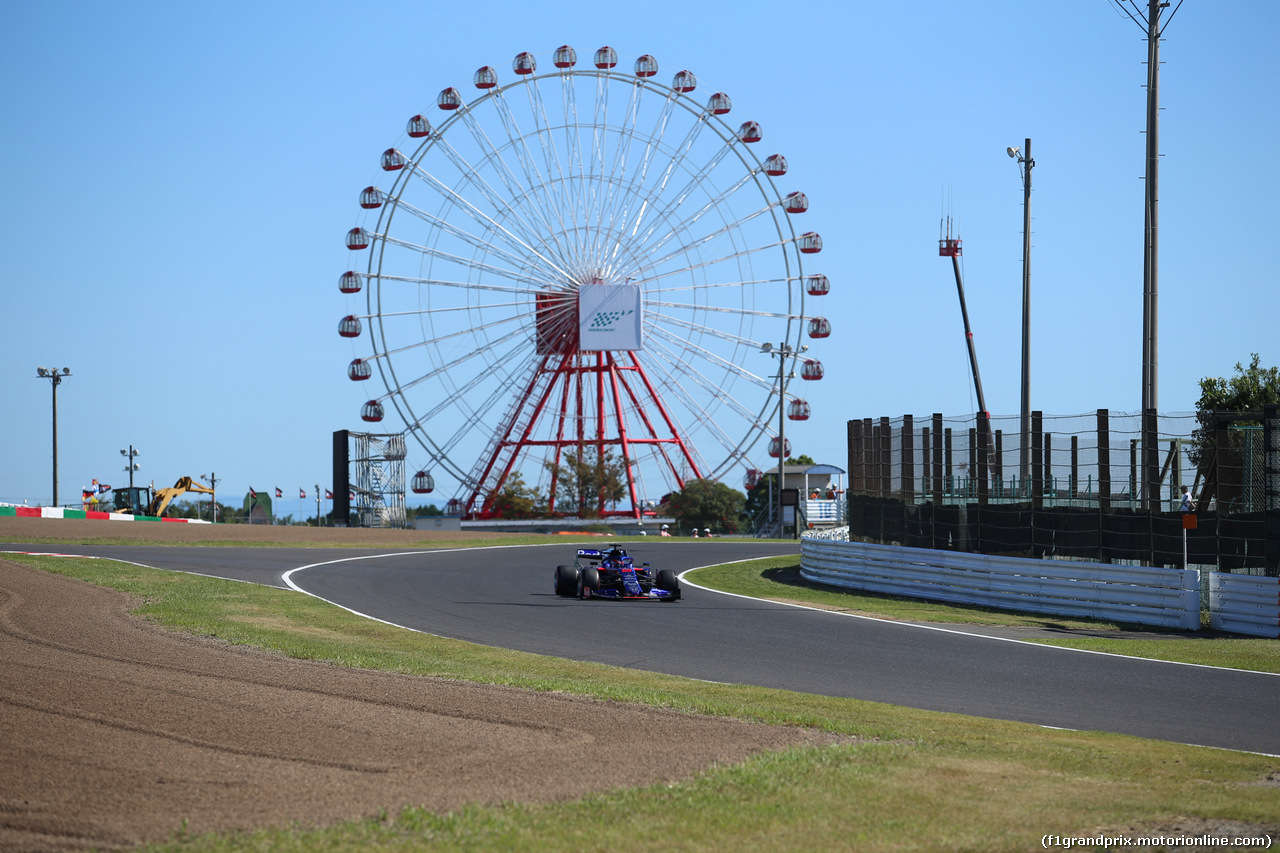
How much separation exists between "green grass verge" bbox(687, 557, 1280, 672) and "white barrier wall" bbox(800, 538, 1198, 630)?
0.30 meters

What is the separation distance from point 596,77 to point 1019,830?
162ft

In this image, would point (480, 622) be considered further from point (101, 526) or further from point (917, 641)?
point (101, 526)

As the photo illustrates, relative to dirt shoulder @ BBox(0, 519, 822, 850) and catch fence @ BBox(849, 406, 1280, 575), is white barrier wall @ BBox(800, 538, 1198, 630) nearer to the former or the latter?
catch fence @ BBox(849, 406, 1280, 575)

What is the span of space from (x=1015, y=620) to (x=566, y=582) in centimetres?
763

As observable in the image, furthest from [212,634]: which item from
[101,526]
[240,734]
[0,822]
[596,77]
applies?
[596,77]

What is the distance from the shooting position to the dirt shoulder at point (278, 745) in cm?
606

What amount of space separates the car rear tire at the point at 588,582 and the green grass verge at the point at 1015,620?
2966 millimetres

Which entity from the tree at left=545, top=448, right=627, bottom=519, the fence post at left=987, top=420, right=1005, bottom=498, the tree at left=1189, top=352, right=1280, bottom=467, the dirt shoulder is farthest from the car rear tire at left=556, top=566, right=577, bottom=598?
the tree at left=545, top=448, right=627, bottom=519

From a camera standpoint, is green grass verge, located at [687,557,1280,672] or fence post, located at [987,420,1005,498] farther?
fence post, located at [987,420,1005,498]

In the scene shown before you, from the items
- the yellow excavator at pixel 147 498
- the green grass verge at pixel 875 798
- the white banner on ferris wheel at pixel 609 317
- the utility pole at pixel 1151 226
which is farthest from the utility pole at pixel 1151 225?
the yellow excavator at pixel 147 498

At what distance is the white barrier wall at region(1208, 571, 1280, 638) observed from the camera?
15.4 metres

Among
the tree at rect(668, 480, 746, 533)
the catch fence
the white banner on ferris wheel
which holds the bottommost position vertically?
the tree at rect(668, 480, 746, 533)

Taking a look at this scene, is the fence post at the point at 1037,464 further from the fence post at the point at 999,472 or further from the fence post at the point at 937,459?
the fence post at the point at 937,459

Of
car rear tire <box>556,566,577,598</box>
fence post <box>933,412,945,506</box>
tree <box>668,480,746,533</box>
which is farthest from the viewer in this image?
tree <box>668,480,746,533</box>
